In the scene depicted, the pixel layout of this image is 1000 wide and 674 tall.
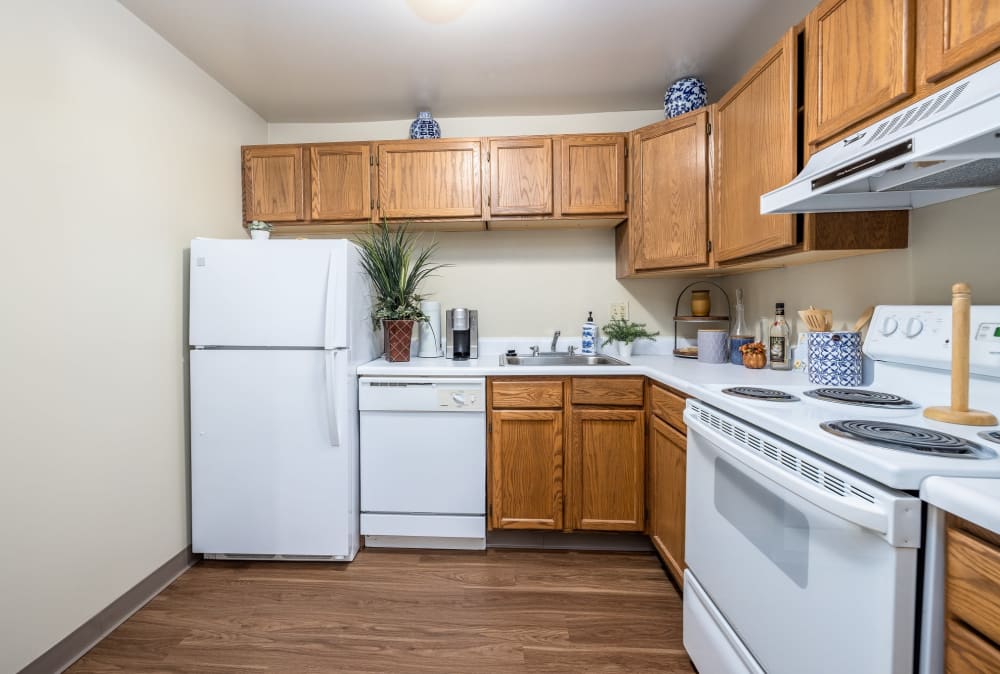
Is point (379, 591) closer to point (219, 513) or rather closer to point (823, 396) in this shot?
point (219, 513)

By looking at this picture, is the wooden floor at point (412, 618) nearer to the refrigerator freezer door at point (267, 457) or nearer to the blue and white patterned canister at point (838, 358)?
the refrigerator freezer door at point (267, 457)

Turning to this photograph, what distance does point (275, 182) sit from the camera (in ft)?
8.32

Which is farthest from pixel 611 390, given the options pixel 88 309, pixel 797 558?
pixel 88 309

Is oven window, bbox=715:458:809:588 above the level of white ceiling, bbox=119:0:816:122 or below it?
below

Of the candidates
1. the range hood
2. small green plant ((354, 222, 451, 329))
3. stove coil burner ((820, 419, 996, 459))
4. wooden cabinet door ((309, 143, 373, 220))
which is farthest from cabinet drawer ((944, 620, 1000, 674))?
wooden cabinet door ((309, 143, 373, 220))

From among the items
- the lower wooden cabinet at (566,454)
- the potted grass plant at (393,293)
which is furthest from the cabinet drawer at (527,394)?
the potted grass plant at (393,293)

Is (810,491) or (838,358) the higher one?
(838,358)

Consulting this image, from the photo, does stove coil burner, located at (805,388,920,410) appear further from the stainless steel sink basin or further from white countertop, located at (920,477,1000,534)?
the stainless steel sink basin

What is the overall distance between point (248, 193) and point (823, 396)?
2.90 m

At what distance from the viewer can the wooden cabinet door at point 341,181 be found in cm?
249

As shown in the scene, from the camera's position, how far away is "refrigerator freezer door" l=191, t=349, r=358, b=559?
2.05 meters

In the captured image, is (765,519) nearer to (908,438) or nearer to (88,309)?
(908,438)

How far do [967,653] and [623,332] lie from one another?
205 cm

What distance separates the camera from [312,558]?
2107mm
